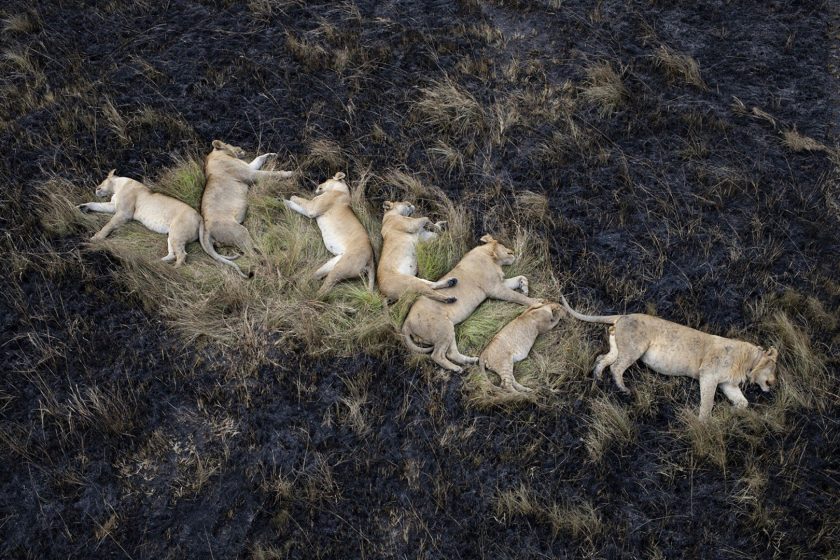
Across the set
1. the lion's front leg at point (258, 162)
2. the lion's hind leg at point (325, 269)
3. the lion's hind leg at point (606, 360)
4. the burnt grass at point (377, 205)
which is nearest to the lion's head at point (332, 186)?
the burnt grass at point (377, 205)

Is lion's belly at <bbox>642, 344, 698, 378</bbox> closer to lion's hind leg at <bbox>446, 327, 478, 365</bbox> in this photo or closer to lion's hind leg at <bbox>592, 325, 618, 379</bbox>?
lion's hind leg at <bbox>592, 325, 618, 379</bbox>

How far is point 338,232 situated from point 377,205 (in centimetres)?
100

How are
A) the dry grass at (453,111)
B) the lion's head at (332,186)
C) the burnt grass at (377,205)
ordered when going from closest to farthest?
the burnt grass at (377,205) → the lion's head at (332,186) → the dry grass at (453,111)

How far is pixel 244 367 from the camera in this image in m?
6.54

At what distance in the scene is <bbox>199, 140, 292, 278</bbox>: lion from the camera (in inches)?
300

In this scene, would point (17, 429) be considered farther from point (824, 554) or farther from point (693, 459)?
point (824, 554)

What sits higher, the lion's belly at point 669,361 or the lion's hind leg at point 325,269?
the lion's belly at point 669,361

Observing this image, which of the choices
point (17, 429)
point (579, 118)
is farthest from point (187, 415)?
point (579, 118)

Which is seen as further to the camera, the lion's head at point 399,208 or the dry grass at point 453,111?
the dry grass at point 453,111

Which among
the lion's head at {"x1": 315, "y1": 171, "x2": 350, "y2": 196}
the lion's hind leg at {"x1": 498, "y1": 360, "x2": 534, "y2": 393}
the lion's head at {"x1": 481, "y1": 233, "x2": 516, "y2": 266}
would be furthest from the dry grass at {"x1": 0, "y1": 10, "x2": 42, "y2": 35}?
the lion's hind leg at {"x1": 498, "y1": 360, "x2": 534, "y2": 393}

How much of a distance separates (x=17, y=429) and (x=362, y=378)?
10.3 ft

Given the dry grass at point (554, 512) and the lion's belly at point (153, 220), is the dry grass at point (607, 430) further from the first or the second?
the lion's belly at point (153, 220)

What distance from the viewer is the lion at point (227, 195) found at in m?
7.61

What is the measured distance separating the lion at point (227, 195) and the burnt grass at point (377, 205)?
55cm
